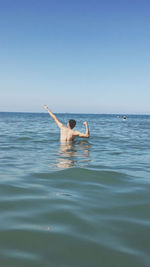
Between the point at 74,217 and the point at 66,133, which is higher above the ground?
the point at 66,133

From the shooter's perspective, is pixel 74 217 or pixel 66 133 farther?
pixel 66 133

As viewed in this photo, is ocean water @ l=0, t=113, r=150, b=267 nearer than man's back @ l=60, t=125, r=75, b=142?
Yes

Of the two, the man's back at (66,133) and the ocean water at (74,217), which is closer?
the ocean water at (74,217)

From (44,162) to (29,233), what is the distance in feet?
13.9

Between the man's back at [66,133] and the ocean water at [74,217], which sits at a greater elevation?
the man's back at [66,133]

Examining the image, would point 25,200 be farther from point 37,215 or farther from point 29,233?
point 29,233

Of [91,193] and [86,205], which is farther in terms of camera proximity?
[91,193]

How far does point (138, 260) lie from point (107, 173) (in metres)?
3.38

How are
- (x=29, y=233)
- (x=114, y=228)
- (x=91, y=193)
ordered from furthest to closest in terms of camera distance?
(x=91, y=193), (x=114, y=228), (x=29, y=233)

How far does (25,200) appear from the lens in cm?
373

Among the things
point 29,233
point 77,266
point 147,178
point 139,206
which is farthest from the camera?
point 147,178

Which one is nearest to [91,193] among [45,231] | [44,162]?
[45,231]

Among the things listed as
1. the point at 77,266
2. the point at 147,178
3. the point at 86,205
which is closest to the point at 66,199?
the point at 86,205

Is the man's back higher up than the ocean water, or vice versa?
the man's back
